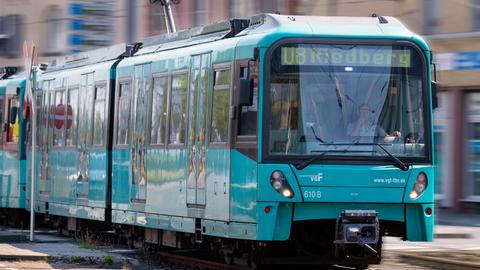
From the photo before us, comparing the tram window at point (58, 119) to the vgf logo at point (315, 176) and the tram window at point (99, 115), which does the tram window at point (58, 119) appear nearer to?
the tram window at point (99, 115)

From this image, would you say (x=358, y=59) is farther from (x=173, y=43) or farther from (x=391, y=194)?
(x=173, y=43)

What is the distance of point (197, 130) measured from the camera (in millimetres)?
15773

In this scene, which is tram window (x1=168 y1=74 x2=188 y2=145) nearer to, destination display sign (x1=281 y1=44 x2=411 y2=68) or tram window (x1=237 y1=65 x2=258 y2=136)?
tram window (x1=237 y1=65 x2=258 y2=136)

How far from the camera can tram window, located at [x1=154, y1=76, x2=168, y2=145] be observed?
56.0 ft

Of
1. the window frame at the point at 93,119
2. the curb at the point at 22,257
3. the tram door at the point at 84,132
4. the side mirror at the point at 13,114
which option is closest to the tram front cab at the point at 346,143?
the curb at the point at 22,257

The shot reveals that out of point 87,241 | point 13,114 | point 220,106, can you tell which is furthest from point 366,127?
point 13,114

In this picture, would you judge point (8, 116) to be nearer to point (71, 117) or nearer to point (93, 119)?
point (71, 117)

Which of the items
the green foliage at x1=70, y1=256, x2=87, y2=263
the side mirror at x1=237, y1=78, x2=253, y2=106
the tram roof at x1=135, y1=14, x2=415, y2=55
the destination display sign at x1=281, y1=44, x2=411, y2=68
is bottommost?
the green foliage at x1=70, y1=256, x2=87, y2=263

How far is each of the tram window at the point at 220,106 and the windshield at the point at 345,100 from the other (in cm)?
107

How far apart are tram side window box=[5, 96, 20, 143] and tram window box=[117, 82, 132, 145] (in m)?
6.98

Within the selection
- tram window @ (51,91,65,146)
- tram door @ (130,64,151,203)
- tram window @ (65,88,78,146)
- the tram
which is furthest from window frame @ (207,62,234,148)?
tram window @ (51,91,65,146)

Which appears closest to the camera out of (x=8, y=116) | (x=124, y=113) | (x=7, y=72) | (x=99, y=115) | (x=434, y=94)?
(x=434, y=94)

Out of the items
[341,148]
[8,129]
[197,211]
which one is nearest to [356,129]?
[341,148]

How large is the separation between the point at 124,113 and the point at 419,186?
20.1 ft
